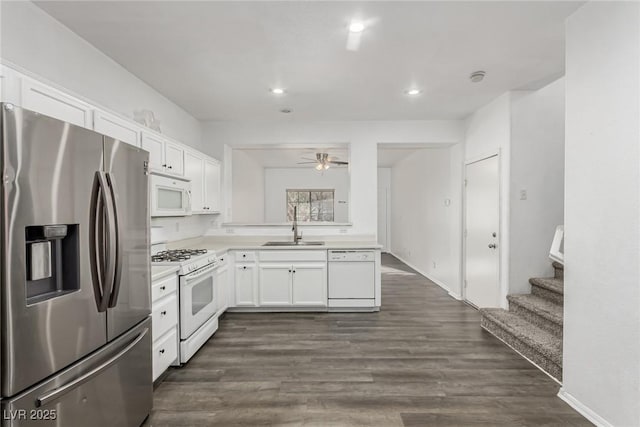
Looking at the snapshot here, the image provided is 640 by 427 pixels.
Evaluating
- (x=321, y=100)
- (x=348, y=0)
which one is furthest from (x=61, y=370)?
(x=321, y=100)

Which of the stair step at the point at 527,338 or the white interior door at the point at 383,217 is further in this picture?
the white interior door at the point at 383,217

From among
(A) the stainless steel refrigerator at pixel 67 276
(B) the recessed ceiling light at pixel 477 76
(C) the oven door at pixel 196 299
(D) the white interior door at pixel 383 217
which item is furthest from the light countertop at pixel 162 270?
(D) the white interior door at pixel 383 217

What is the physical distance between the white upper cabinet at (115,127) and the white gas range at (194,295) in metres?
1.02

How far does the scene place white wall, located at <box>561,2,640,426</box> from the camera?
5.49ft

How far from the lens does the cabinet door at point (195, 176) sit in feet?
11.3

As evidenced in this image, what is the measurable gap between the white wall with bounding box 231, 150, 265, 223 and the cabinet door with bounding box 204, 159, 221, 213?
Result: 1867 millimetres

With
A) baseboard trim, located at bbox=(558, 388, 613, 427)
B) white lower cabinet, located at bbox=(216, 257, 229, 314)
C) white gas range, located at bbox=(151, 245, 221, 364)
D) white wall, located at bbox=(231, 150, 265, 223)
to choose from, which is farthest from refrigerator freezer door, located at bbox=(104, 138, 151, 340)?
white wall, located at bbox=(231, 150, 265, 223)

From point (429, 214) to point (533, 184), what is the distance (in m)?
2.57

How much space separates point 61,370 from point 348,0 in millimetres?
2427

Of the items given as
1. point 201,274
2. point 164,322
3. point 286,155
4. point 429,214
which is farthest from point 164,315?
point 286,155

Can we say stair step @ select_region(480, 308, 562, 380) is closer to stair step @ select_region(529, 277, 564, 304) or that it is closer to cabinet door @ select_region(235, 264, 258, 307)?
stair step @ select_region(529, 277, 564, 304)

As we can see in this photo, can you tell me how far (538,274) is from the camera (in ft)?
11.1

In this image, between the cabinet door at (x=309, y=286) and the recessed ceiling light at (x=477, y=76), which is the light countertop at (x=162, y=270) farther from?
the recessed ceiling light at (x=477, y=76)

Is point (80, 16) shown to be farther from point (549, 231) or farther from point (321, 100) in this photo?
point (549, 231)
